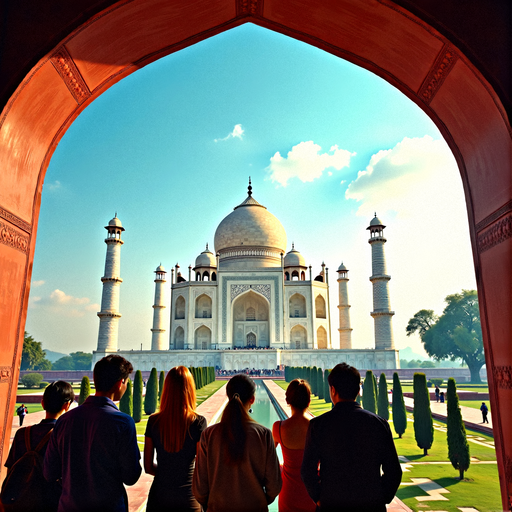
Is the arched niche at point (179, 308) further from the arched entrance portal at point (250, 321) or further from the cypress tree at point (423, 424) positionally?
the cypress tree at point (423, 424)

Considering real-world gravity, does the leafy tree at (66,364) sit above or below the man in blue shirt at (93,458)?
above

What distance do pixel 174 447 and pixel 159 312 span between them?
23554mm

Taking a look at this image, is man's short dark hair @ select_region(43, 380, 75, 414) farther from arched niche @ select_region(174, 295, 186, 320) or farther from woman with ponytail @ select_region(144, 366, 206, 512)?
arched niche @ select_region(174, 295, 186, 320)

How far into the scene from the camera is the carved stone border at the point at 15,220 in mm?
2757

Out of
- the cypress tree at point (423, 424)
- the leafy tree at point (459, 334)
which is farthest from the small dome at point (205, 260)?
the cypress tree at point (423, 424)

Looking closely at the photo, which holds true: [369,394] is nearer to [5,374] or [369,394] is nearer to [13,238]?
[5,374]

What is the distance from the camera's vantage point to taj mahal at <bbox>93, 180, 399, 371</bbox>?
20250mm

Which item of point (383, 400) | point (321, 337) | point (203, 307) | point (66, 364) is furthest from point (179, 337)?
point (66, 364)

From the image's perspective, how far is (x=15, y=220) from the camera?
2.88 m

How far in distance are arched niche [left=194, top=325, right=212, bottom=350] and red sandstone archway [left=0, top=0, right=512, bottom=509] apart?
2135cm

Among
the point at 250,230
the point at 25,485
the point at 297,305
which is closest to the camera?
the point at 25,485

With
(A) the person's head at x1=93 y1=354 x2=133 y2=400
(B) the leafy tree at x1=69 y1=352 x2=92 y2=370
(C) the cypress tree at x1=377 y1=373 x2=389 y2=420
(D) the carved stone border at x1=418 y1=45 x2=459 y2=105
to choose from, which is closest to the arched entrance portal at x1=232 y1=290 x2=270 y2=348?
(C) the cypress tree at x1=377 y1=373 x2=389 y2=420

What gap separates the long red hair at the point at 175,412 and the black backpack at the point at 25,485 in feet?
1.61

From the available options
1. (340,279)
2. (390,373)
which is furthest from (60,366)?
(390,373)
